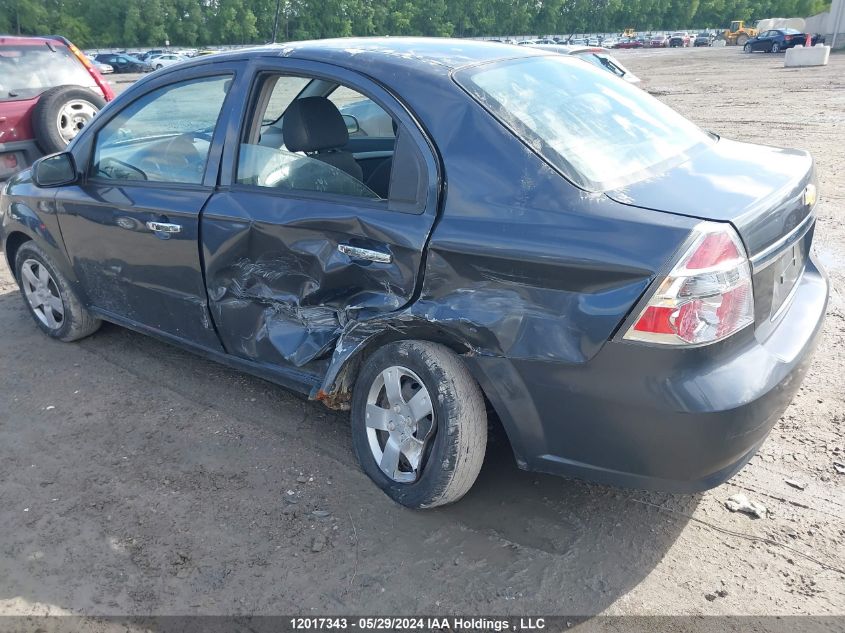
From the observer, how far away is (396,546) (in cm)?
269

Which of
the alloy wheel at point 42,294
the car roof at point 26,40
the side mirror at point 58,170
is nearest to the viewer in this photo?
the side mirror at point 58,170

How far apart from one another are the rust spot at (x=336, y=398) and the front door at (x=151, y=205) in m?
0.81

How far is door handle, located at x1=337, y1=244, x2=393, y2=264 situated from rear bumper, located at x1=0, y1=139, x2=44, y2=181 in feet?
19.0

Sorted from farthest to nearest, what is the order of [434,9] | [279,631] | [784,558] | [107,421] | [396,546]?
[434,9] < [107,421] < [396,546] < [784,558] < [279,631]

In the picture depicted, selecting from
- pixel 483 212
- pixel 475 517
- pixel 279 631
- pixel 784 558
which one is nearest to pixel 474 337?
pixel 483 212

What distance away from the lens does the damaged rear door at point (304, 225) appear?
267 cm

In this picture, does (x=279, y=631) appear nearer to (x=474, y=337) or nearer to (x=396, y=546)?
(x=396, y=546)

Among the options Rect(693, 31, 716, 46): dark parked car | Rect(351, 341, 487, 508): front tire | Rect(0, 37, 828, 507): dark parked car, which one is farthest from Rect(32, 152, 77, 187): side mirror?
Rect(693, 31, 716, 46): dark parked car

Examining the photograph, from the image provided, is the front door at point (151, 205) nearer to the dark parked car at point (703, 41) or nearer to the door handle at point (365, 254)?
the door handle at point (365, 254)

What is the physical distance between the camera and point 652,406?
7.22ft

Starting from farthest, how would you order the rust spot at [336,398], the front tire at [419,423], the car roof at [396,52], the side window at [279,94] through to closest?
the side window at [279,94] < the rust spot at [336,398] < the car roof at [396,52] < the front tire at [419,423]

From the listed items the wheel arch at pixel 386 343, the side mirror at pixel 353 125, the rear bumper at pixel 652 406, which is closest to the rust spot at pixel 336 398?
the wheel arch at pixel 386 343

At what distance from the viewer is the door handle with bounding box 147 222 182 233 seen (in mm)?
3377

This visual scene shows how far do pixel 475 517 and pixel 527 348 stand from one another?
33.5 inches
